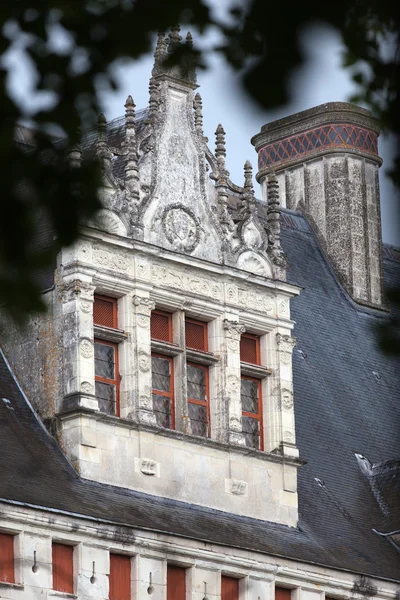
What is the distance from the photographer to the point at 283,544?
86.1ft

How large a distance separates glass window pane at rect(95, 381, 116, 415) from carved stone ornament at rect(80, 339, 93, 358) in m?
0.62

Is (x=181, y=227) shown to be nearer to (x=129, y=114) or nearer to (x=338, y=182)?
(x=129, y=114)

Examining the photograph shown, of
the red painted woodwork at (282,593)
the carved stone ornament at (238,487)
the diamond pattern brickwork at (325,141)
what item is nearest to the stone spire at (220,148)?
the carved stone ornament at (238,487)

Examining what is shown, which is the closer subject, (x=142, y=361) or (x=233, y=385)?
(x=142, y=361)

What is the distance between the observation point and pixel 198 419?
26297mm

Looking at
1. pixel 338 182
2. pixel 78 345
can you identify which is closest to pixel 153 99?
pixel 78 345

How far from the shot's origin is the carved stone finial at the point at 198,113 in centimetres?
2766

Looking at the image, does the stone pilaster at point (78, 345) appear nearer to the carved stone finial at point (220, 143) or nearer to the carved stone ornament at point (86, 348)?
the carved stone ornament at point (86, 348)

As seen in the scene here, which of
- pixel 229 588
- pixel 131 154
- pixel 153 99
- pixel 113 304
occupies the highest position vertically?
pixel 153 99

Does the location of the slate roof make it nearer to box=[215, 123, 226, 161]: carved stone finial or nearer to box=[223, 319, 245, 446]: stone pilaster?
box=[223, 319, 245, 446]: stone pilaster

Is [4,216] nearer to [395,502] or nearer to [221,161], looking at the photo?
[221,161]

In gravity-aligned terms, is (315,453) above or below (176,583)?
above

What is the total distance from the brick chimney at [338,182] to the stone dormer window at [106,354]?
1161 centimetres

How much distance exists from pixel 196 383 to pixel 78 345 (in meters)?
2.61
